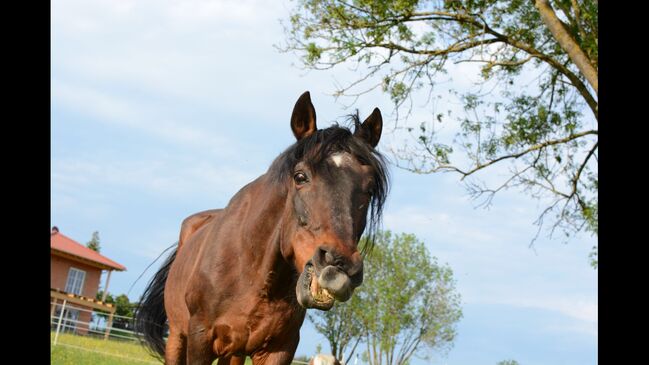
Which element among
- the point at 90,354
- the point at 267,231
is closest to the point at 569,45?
the point at 267,231

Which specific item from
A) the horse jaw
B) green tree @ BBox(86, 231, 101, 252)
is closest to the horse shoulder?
the horse jaw

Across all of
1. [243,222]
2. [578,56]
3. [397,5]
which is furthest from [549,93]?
[243,222]

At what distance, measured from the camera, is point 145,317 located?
8148 millimetres

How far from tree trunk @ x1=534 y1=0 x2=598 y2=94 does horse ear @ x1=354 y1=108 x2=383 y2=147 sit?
8.71m

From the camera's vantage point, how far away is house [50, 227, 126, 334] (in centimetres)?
3884

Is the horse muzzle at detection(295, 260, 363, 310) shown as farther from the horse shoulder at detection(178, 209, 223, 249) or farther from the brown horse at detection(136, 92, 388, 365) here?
the horse shoulder at detection(178, 209, 223, 249)

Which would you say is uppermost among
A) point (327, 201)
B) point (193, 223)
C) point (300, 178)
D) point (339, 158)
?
point (193, 223)

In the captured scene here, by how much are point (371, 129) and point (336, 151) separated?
74cm

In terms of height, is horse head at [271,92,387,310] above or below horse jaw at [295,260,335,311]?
above

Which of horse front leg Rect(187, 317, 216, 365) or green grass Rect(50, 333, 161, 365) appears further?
green grass Rect(50, 333, 161, 365)

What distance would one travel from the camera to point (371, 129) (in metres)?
4.88

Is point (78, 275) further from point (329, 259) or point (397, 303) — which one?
point (329, 259)
